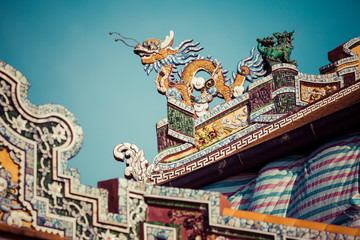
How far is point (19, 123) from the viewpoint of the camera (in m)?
10.2

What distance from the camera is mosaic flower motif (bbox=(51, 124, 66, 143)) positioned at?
406 inches

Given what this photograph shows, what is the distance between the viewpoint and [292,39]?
20656mm

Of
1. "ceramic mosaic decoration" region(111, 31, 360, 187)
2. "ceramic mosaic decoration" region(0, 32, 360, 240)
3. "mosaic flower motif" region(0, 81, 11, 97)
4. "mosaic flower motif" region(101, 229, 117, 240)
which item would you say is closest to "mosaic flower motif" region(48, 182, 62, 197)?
"ceramic mosaic decoration" region(0, 32, 360, 240)

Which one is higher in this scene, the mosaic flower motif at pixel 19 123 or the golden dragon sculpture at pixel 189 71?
the golden dragon sculpture at pixel 189 71

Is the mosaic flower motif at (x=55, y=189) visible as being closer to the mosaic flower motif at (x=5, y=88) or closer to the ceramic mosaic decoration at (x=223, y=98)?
the mosaic flower motif at (x=5, y=88)

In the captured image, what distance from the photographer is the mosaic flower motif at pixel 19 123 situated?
33.4 feet

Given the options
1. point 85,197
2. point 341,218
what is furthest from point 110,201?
point 341,218

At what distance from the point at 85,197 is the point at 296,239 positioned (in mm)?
2584

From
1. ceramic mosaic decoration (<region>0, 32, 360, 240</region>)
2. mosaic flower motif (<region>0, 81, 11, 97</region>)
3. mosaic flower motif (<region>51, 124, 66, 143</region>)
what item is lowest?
ceramic mosaic decoration (<region>0, 32, 360, 240</region>)

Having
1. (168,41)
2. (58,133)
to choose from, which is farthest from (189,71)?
(58,133)

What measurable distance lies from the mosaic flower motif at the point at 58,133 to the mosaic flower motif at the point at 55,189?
1.67ft

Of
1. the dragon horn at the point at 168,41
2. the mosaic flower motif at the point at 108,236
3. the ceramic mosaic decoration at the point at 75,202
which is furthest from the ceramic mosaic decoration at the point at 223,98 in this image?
the mosaic flower motif at the point at 108,236

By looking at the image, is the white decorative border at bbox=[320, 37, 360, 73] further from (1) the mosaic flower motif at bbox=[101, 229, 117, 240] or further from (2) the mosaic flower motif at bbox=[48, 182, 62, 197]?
(2) the mosaic flower motif at bbox=[48, 182, 62, 197]

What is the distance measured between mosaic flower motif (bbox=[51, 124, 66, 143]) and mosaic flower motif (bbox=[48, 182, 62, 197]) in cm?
51
